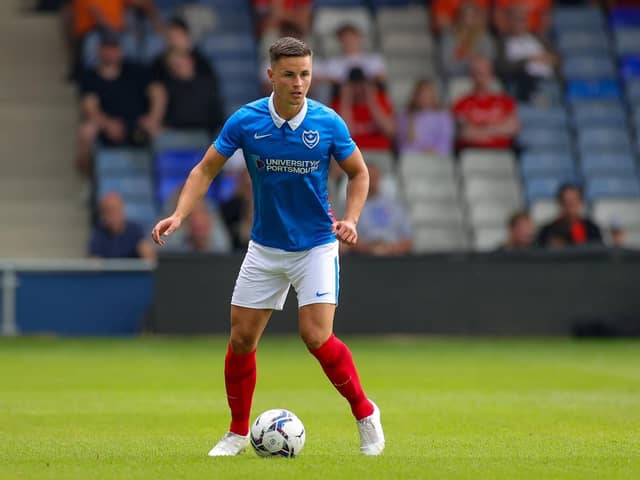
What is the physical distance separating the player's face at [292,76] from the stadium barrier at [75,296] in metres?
10.3

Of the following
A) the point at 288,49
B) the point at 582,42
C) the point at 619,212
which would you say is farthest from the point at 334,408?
the point at 582,42

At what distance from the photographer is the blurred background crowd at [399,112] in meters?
18.9

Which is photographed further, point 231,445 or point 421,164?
point 421,164

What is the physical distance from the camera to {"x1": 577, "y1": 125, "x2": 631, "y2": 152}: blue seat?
885 inches

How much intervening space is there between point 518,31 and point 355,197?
14839 millimetres

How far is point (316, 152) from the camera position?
26.2ft

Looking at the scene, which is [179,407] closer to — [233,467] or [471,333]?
[233,467]

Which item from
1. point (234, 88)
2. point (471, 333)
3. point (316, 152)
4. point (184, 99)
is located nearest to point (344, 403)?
point (316, 152)

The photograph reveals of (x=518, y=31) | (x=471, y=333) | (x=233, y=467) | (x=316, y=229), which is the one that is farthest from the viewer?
(x=518, y=31)

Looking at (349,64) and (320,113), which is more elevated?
(349,64)

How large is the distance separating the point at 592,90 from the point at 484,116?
279 centimetres

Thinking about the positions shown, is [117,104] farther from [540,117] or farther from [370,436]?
[370,436]

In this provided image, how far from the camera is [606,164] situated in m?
22.2

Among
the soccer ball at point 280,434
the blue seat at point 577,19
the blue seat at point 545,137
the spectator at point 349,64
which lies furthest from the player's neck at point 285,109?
Result: the blue seat at point 577,19
